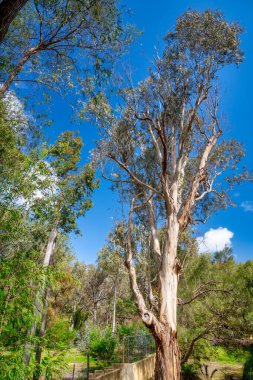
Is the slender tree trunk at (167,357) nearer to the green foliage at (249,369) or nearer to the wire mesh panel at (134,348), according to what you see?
the wire mesh panel at (134,348)

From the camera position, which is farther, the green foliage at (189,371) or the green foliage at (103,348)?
the green foliage at (189,371)

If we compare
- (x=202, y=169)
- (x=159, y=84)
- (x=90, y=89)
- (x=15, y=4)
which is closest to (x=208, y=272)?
(x=202, y=169)

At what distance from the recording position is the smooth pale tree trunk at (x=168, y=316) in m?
6.05

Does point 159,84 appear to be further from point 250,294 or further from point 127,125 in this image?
point 250,294

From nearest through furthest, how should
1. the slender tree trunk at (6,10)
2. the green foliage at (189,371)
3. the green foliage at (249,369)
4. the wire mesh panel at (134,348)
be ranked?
the slender tree trunk at (6,10), the wire mesh panel at (134,348), the green foliage at (249,369), the green foliage at (189,371)

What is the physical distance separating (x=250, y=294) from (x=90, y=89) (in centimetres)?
1950

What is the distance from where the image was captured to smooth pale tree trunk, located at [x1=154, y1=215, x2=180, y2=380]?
605cm

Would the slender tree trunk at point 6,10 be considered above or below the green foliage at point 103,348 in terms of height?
above

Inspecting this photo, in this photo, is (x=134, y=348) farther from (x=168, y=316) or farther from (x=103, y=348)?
(x=168, y=316)

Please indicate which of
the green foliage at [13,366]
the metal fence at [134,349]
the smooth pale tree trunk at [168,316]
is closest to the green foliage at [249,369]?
the metal fence at [134,349]

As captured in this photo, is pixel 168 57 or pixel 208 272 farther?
pixel 208 272

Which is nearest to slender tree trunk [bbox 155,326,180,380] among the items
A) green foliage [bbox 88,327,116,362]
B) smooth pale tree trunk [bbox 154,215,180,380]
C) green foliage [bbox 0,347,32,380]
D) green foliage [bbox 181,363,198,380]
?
smooth pale tree trunk [bbox 154,215,180,380]

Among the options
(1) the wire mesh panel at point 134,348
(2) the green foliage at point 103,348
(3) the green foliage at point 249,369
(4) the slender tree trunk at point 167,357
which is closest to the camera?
(4) the slender tree trunk at point 167,357

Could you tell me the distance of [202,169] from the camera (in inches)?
360
